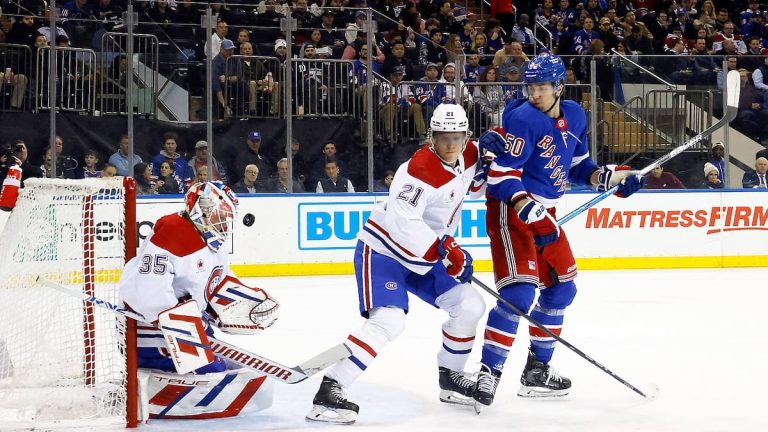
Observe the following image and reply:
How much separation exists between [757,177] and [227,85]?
5029 millimetres

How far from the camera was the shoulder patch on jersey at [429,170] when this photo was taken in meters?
4.20

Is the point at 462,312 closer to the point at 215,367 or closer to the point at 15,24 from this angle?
the point at 215,367

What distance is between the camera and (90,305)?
13.8 ft

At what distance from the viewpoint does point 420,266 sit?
4.23 m

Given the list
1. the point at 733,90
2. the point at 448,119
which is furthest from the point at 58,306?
the point at 733,90

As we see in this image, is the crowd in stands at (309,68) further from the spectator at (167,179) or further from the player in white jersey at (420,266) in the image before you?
the player in white jersey at (420,266)

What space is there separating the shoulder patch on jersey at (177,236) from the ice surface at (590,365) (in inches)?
26.3

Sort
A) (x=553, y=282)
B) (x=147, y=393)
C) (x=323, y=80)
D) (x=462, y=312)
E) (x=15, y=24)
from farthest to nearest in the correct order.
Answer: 1. (x=323, y=80)
2. (x=15, y=24)
3. (x=553, y=282)
4. (x=462, y=312)
5. (x=147, y=393)

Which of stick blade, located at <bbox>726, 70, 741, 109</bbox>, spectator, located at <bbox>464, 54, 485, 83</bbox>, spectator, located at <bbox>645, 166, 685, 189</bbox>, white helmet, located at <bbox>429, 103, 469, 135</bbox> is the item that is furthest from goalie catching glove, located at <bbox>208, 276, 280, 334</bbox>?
spectator, located at <bbox>645, 166, 685, 189</bbox>

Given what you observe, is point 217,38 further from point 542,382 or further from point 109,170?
point 542,382

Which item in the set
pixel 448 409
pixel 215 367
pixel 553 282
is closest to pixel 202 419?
pixel 215 367

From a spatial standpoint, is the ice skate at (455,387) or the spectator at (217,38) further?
the spectator at (217,38)

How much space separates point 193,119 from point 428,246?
5.49 meters

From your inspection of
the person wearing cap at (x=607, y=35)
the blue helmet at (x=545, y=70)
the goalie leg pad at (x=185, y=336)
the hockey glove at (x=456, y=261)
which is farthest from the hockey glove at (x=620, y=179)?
the person wearing cap at (x=607, y=35)
